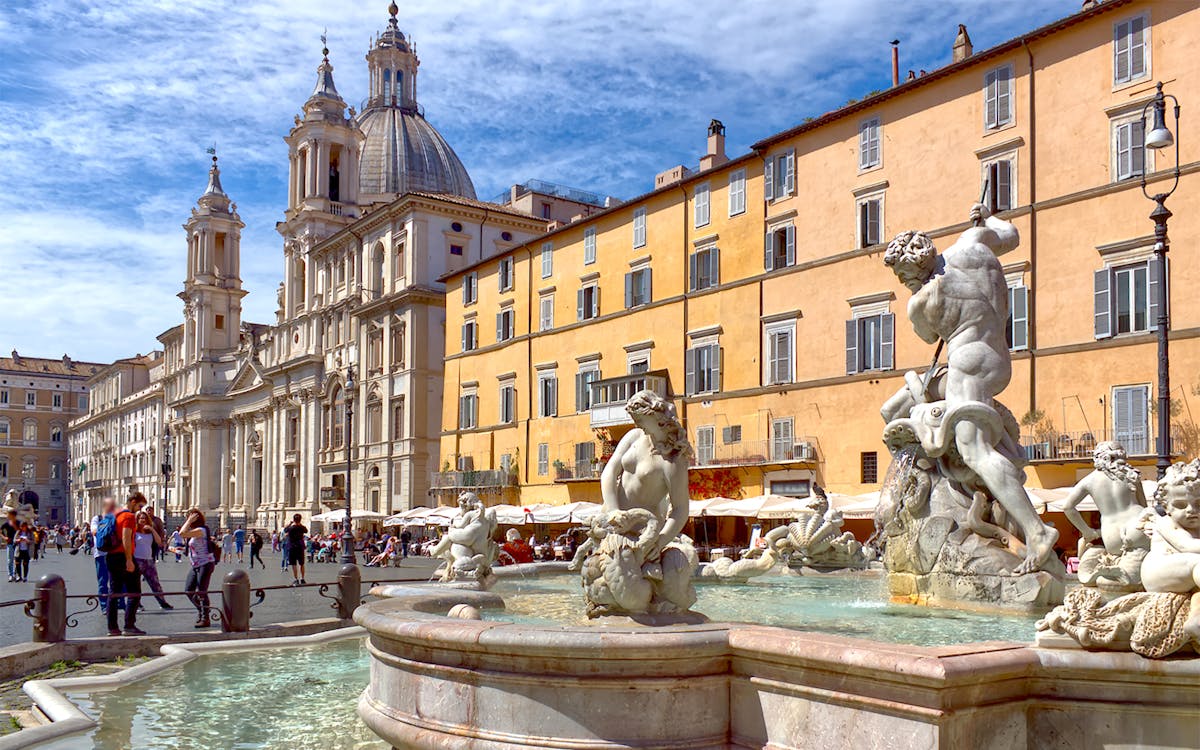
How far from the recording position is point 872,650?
4430 millimetres

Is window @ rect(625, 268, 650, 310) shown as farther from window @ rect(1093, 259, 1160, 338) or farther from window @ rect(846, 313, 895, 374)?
window @ rect(1093, 259, 1160, 338)

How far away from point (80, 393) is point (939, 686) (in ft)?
468

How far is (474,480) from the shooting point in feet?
159

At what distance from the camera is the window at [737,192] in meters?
37.2

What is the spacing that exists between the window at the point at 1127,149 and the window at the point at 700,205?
573 inches

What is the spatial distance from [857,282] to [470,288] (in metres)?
23.2

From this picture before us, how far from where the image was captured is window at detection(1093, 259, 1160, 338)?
2562 cm

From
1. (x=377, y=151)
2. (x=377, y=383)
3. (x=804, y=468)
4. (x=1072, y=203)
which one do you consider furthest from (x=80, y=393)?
(x=1072, y=203)

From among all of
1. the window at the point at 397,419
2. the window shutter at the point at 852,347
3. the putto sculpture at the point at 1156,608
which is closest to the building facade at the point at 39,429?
the window at the point at 397,419

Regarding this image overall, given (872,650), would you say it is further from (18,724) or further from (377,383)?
(377,383)

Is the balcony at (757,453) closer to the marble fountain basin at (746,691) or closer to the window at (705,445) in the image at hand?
the window at (705,445)

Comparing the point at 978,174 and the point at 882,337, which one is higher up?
the point at 978,174

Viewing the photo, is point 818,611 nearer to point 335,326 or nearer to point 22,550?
point 22,550

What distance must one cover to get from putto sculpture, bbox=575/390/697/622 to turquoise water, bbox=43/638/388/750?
Answer: 1.65m
